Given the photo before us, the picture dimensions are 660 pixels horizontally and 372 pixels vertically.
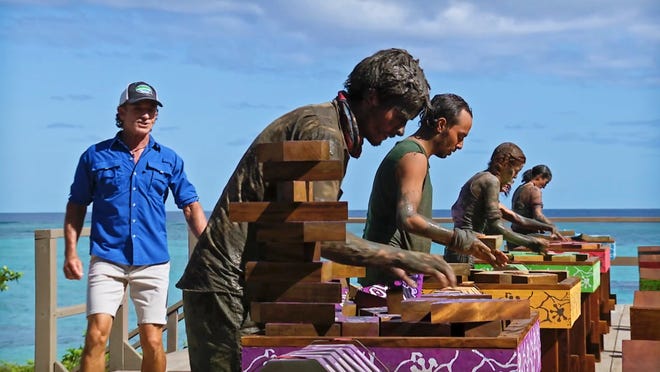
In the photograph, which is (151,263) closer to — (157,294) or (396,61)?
(157,294)

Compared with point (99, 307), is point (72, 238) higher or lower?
higher

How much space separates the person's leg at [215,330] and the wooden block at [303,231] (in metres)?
0.40

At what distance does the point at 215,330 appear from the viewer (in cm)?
326

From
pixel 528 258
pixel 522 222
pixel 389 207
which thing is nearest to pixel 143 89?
pixel 389 207

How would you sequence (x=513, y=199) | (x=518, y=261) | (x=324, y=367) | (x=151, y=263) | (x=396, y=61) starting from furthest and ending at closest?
(x=513, y=199)
(x=518, y=261)
(x=151, y=263)
(x=396, y=61)
(x=324, y=367)

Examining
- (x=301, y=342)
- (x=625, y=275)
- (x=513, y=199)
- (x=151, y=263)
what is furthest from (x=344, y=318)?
(x=625, y=275)

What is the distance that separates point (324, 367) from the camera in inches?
89.4

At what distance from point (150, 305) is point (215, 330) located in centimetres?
218

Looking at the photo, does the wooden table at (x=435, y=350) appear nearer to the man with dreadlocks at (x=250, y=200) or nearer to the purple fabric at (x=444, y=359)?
the purple fabric at (x=444, y=359)

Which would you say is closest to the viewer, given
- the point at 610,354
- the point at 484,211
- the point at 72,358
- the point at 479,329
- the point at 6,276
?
the point at 479,329

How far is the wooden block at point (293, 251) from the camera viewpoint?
9.55 ft

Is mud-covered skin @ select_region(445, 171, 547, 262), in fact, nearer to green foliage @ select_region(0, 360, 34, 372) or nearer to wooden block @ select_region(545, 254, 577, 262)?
wooden block @ select_region(545, 254, 577, 262)

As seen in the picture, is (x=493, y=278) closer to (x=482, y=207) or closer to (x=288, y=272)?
(x=482, y=207)

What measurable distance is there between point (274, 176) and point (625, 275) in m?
18.4
